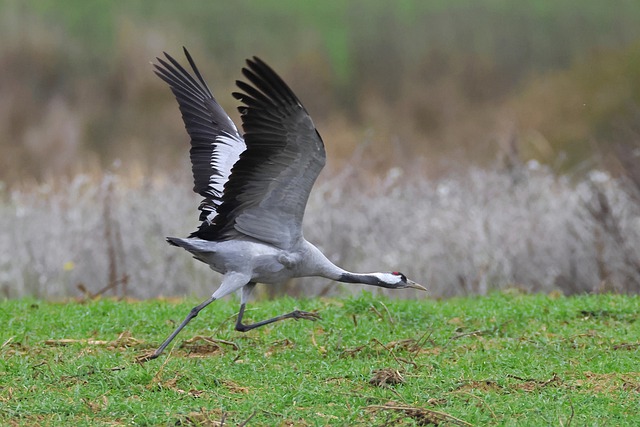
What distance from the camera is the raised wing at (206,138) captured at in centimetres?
826

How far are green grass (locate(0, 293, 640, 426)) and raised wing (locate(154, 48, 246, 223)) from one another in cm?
100

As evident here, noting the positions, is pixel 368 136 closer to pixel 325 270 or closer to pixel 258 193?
pixel 325 270

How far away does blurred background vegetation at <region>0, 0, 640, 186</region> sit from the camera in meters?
19.5

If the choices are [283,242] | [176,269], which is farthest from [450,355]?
[176,269]

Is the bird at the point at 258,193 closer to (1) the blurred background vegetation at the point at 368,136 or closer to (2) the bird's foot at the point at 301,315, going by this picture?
(2) the bird's foot at the point at 301,315

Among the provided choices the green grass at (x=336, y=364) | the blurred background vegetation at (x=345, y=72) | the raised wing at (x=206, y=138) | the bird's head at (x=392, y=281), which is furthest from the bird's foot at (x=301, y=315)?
the blurred background vegetation at (x=345, y=72)

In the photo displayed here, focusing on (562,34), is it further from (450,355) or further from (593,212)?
(450,355)

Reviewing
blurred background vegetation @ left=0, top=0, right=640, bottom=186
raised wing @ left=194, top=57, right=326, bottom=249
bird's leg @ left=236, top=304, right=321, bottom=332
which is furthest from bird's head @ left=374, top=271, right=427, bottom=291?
blurred background vegetation @ left=0, top=0, right=640, bottom=186

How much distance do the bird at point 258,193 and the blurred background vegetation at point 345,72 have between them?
24.0 ft

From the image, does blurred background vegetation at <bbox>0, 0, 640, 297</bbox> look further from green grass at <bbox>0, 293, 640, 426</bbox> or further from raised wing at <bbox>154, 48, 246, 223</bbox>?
raised wing at <bbox>154, 48, 246, 223</bbox>

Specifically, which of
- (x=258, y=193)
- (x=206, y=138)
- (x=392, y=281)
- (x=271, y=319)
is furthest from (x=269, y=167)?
(x=206, y=138)

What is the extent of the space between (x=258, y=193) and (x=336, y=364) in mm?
1270

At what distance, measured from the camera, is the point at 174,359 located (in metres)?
6.91

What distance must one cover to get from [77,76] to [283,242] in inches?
664
